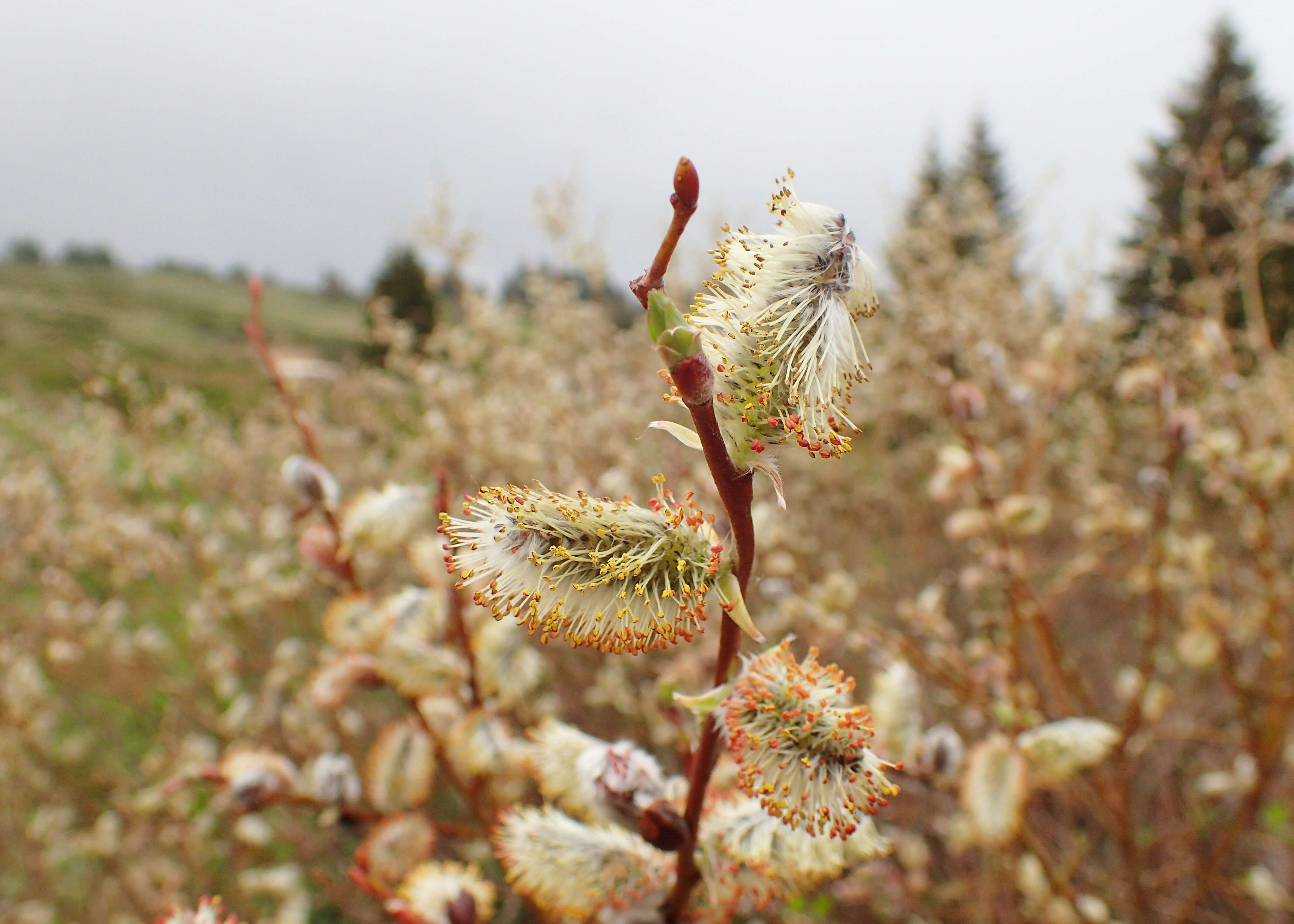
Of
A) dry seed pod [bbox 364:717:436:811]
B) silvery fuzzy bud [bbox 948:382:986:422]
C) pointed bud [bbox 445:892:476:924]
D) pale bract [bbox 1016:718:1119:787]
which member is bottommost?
pointed bud [bbox 445:892:476:924]

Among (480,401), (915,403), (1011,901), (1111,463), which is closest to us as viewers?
(1011,901)

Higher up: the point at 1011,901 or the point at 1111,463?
the point at 1111,463

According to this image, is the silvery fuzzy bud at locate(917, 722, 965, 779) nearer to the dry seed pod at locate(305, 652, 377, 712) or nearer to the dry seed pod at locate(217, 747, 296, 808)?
the dry seed pod at locate(305, 652, 377, 712)

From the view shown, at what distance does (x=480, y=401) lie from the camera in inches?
149

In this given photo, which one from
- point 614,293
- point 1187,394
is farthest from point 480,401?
point 614,293

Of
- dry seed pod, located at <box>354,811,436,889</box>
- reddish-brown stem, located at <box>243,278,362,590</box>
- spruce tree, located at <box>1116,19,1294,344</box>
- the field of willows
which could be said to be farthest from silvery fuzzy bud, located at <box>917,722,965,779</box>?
spruce tree, located at <box>1116,19,1294,344</box>

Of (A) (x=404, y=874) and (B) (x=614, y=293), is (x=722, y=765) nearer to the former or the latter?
(A) (x=404, y=874)

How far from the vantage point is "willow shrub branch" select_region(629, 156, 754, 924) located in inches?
20.7

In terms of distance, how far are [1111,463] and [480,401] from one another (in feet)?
13.3

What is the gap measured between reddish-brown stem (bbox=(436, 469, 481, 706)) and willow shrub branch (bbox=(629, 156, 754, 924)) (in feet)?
1.81

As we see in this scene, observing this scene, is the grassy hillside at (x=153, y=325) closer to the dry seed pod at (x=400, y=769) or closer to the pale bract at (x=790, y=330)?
the dry seed pod at (x=400, y=769)

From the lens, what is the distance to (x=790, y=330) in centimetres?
60

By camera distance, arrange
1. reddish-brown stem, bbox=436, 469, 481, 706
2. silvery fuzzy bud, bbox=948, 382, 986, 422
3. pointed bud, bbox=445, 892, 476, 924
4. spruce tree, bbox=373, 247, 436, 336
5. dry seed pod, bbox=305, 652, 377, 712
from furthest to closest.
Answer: spruce tree, bbox=373, 247, 436, 336, silvery fuzzy bud, bbox=948, 382, 986, 422, dry seed pod, bbox=305, 652, 377, 712, reddish-brown stem, bbox=436, 469, 481, 706, pointed bud, bbox=445, 892, 476, 924

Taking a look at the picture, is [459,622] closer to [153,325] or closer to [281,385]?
[281,385]
